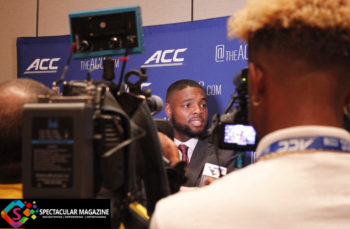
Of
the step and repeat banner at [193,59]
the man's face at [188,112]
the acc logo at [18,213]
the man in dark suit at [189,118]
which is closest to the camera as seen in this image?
the acc logo at [18,213]

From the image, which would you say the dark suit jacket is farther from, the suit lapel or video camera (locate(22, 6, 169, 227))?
video camera (locate(22, 6, 169, 227))

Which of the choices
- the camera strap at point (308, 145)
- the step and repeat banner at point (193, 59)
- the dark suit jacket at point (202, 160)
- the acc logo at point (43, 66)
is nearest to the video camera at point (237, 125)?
the camera strap at point (308, 145)

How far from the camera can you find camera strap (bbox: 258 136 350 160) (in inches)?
28.9

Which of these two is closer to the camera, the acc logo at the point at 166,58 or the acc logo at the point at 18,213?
the acc logo at the point at 18,213

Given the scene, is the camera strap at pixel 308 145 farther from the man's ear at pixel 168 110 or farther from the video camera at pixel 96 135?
the man's ear at pixel 168 110

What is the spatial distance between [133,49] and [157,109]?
231mm

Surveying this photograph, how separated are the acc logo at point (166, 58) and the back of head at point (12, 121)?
2.29 metres

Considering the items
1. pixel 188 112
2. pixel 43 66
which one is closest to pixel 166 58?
pixel 188 112

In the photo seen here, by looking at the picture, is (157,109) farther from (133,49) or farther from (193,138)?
(193,138)

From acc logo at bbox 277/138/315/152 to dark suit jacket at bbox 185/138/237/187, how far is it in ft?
7.08

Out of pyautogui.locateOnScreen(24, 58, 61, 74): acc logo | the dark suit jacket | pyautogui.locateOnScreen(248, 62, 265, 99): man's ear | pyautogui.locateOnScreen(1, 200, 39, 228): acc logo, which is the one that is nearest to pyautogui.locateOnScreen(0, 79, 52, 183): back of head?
pyautogui.locateOnScreen(1, 200, 39, 228): acc logo

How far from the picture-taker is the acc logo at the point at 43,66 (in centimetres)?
373

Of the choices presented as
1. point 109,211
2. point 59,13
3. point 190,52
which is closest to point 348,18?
point 109,211

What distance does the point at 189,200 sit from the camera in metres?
0.74
